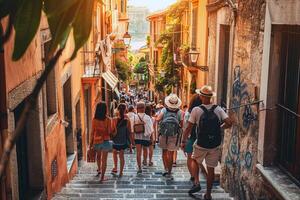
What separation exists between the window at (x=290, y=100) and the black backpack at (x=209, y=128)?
3.58 feet

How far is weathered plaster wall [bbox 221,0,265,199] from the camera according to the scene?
6.09 metres

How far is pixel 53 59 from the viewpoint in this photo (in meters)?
1.09

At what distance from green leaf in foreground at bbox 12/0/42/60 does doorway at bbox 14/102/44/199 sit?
5.02 metres

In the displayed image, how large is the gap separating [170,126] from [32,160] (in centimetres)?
315

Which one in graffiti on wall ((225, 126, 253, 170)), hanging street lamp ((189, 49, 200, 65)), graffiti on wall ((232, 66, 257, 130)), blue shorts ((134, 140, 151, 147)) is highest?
hanging street lamp ((189, 49, 200, 65))

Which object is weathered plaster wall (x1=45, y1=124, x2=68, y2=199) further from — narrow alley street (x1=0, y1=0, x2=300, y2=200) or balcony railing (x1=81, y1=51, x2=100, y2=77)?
balcony railing (x1=81, y1=51, x2=100, y2=77)

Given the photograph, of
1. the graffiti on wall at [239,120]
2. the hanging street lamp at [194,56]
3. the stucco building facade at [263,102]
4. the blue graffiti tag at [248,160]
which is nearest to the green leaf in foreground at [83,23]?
the stucco building facade at [263,102]

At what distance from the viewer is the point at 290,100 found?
521 cm

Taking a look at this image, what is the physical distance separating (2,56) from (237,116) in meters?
4.35

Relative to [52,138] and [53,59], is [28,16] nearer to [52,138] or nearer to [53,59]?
[53,59]

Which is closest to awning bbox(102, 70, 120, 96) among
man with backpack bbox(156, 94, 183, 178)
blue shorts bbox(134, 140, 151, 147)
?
blue shorts bbox(134, 140, 151, 147)

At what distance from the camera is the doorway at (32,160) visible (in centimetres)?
601

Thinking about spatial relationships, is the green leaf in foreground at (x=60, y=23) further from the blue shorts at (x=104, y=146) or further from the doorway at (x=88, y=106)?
the doorway at (x=88, y=106)

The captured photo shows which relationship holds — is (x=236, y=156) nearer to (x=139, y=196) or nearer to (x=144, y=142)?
(x=139, y=196)
